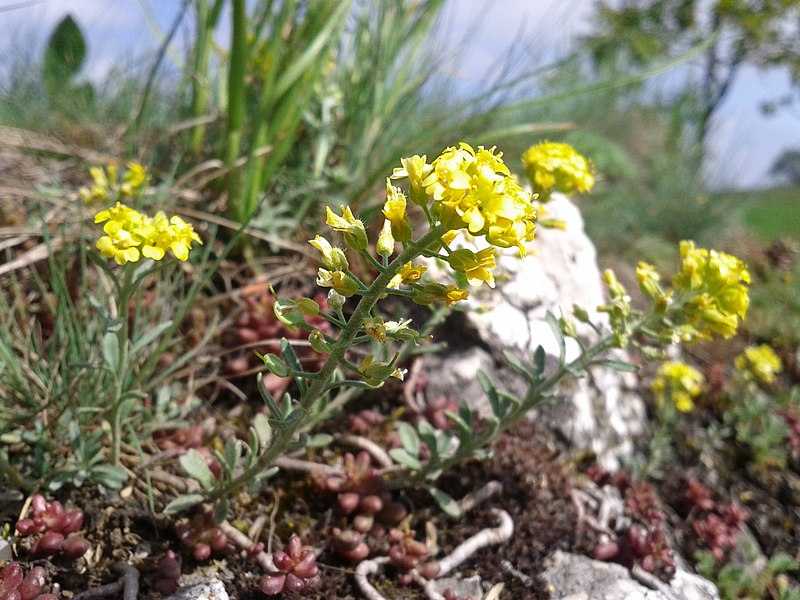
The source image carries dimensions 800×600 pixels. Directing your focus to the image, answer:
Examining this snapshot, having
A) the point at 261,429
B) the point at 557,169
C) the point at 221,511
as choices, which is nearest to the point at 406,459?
the point at 261,429

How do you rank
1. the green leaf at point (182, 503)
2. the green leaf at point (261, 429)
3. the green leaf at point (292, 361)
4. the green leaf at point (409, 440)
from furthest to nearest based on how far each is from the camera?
the green leaf at point (409, 440)
the green leaf at point (261, 429)
the green leaf at point (182, 503)
the green leaf at point (292, 361)

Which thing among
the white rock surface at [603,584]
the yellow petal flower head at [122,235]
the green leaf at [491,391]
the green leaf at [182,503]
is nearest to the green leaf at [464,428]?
the green leaf at [491,391]

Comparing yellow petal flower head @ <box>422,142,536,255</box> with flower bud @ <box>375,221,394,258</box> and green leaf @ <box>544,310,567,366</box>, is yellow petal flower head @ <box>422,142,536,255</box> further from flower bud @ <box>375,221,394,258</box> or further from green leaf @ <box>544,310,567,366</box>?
green leaf @ <box>544,310,567,366</box>

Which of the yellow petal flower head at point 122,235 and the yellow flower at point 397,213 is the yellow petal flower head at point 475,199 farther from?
the yellow petal flower head at point 122,235

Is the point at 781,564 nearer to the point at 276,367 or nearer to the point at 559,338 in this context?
the point at 559,338

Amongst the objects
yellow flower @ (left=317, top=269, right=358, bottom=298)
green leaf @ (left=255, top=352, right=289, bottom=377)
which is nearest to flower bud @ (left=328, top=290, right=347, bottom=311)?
yellow flower @ (left=317, top=269, right=358, bottom=298)

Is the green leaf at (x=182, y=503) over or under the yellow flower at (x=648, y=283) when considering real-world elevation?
under
